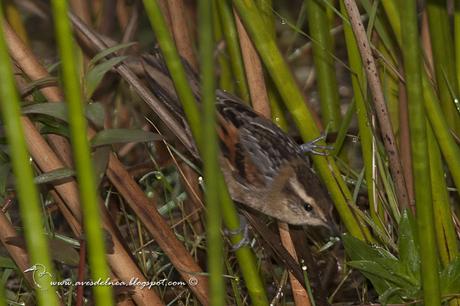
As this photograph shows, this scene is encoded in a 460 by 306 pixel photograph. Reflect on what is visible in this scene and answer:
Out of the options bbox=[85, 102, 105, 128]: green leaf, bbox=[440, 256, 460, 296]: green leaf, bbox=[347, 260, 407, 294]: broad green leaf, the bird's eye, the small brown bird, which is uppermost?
bbox=[85, 102, 105, 128]: green leaf

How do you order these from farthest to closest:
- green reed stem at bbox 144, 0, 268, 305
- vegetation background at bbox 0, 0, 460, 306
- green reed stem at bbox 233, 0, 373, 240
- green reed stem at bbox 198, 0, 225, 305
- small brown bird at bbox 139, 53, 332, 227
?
small brown bird at bbox 139, 53, 332, 227 < green reed stem at bbox 233, 0, 373, 240 < vegetation background at bbox 0, 0, 460, 306 < green reed stem at bbox 144, 0, 268, 305 < green reed stem at bbox 198, 0, 225, 305

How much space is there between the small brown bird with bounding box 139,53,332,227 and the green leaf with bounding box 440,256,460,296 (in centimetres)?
38

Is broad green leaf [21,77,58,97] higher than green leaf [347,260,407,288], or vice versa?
broad green leaf [21,77,58,97]

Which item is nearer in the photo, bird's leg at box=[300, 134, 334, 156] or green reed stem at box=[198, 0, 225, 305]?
green reed stem at box=[198, 0, 225, 305]

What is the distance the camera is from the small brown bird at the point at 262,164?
2271 mm

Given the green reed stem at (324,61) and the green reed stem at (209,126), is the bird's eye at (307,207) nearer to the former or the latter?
the green reed stem at (324,61)

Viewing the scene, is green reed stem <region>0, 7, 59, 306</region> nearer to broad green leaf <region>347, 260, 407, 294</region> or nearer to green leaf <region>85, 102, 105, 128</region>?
green leaf <region>85, 102, 105, 128</region>

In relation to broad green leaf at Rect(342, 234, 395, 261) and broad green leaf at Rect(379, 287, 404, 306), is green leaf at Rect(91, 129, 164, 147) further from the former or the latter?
broad green leaf at Rect(379, 287, 404, 306)

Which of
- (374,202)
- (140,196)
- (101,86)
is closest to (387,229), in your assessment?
(374,202)

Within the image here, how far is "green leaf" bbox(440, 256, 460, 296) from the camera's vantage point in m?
1.97

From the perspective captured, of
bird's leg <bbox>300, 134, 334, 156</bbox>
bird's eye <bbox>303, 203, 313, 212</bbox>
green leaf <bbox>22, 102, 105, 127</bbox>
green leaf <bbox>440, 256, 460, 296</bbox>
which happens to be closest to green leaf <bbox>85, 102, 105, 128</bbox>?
green leaf <bbox>22, 102, 105, 127</bbox>

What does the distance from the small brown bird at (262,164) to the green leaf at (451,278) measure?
1.24ft

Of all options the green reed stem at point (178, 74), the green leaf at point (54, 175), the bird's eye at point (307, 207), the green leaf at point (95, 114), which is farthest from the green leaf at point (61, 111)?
the bird's eye at point (307, 207)

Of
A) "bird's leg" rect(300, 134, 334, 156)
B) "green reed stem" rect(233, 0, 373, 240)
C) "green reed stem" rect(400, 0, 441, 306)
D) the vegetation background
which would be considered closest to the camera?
"green reed stem" rect(400, 0, 441, 306)
